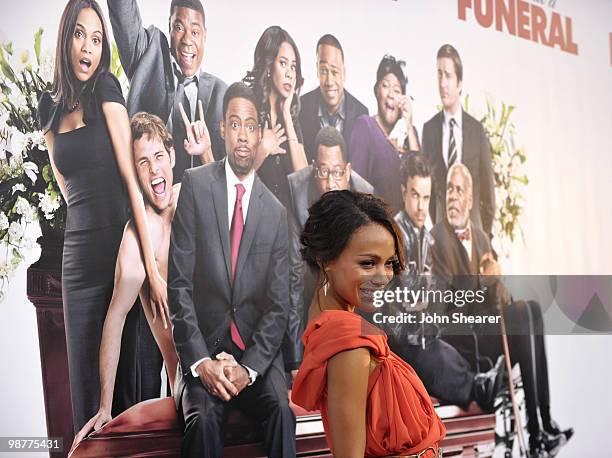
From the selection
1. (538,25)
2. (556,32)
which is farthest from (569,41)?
(538,25)

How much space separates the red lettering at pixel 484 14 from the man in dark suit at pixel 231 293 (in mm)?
1247

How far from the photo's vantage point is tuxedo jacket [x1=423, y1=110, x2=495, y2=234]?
346cm

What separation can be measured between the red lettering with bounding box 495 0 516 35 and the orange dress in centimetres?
283

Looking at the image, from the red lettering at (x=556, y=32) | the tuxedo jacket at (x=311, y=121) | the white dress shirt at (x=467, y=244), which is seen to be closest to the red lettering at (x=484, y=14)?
the red lettering at (x=556, y=32)

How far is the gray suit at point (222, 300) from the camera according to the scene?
9.64 feet

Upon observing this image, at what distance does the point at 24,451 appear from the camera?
2.79 m

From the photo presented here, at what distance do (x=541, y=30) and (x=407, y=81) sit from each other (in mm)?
839

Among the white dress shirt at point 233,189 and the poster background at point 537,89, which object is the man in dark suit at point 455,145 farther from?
the white dress shirt at point 233,189

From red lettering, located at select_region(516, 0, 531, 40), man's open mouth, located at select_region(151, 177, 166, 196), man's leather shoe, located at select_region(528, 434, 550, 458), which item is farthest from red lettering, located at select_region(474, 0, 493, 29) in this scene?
man's leather shoe, located at select_region(528, 434, 550, 458)

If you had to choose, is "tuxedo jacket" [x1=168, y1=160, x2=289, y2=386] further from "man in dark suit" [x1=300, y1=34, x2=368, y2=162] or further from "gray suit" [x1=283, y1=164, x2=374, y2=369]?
"man in dark suit" [x1=300, y1=34, x2=368, y2=162]

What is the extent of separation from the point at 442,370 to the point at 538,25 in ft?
5.82

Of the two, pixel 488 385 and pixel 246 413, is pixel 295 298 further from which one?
pixel 488 385

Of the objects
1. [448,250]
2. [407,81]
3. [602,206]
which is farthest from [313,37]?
[602,206]

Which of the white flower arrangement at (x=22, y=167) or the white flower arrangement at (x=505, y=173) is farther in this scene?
the white flower arrangement at (x=505, y=173)
